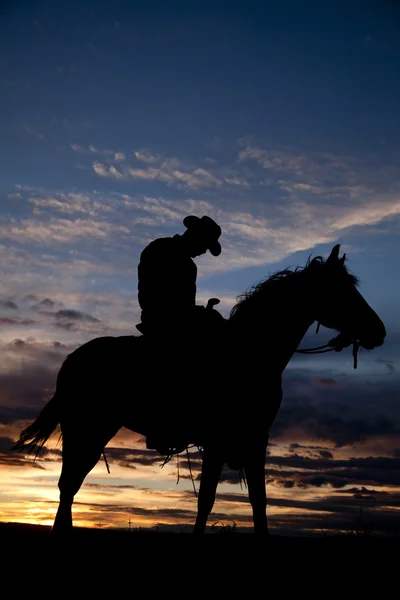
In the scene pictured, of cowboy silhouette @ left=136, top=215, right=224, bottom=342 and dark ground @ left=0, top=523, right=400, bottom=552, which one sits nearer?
dark ground @ left=0, top=523, right=400, bottom=552

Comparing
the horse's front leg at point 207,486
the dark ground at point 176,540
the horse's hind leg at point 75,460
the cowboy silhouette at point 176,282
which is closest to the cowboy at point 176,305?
the cowboy silhouette at point 176,282

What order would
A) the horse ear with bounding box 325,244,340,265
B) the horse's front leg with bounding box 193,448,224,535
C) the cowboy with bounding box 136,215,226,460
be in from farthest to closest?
1. the cowboy with bounding box 136,215,226,460
2. the horse ear with bounding box 325,244,340,265
3. the horse's front leg with bounding box 193,448,224,535

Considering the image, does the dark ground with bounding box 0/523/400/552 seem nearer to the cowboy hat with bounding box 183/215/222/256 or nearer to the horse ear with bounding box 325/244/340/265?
the horse ear with bounding box 325/244/340/265

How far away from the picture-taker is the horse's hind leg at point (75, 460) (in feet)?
28.8

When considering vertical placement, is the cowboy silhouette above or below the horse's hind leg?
above

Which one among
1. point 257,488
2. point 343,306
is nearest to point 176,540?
point 257,488

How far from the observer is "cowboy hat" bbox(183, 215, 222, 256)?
358 inches

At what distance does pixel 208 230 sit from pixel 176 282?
91 cm

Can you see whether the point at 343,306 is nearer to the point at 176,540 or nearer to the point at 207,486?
the point at 207,486

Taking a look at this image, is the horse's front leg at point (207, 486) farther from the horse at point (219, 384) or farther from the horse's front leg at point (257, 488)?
the horse's front leg at point (257, 488)

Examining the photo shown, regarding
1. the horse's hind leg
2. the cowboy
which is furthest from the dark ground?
the cowboy

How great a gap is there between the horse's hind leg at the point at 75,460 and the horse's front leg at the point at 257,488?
2.39 meters

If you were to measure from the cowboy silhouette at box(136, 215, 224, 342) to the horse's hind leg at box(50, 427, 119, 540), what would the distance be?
171cm

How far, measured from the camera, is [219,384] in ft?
27.2
